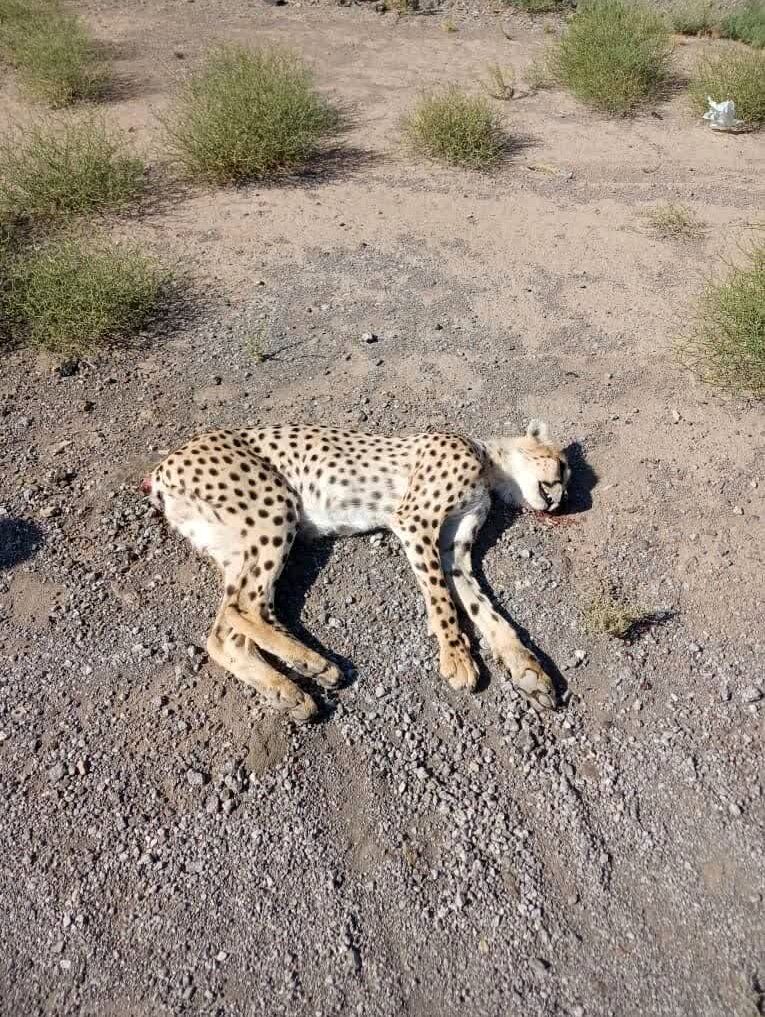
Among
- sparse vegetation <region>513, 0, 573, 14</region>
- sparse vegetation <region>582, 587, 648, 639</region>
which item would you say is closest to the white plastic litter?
sparse vegetation <region>513, 0, 573, 14</region>

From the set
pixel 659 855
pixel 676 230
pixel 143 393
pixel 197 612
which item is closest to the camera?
pixel 659 855

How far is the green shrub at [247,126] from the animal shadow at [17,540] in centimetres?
482

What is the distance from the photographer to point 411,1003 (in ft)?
8.29

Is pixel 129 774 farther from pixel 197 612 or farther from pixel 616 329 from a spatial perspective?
pixel 616 329

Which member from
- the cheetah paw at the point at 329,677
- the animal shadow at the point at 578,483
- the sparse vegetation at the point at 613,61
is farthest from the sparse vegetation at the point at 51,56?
the cheetah paw at the point at 329,677

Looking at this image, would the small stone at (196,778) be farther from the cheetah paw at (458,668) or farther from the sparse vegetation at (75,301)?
the sparse vegetation at (75,301)

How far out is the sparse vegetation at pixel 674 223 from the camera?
7051 mm

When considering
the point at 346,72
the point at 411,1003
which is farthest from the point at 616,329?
the point at 346,72

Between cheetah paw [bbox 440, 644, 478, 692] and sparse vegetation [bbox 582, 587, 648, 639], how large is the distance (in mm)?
676

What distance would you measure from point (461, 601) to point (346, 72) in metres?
9.48

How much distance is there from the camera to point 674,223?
23.4 feet

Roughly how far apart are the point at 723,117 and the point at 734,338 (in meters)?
5.28

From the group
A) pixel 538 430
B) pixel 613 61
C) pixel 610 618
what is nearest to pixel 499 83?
pixel 613 61

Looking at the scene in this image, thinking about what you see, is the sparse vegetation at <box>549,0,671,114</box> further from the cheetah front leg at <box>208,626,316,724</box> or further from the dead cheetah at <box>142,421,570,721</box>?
the cheetah front leg at <box>208,626,316,724</box>
